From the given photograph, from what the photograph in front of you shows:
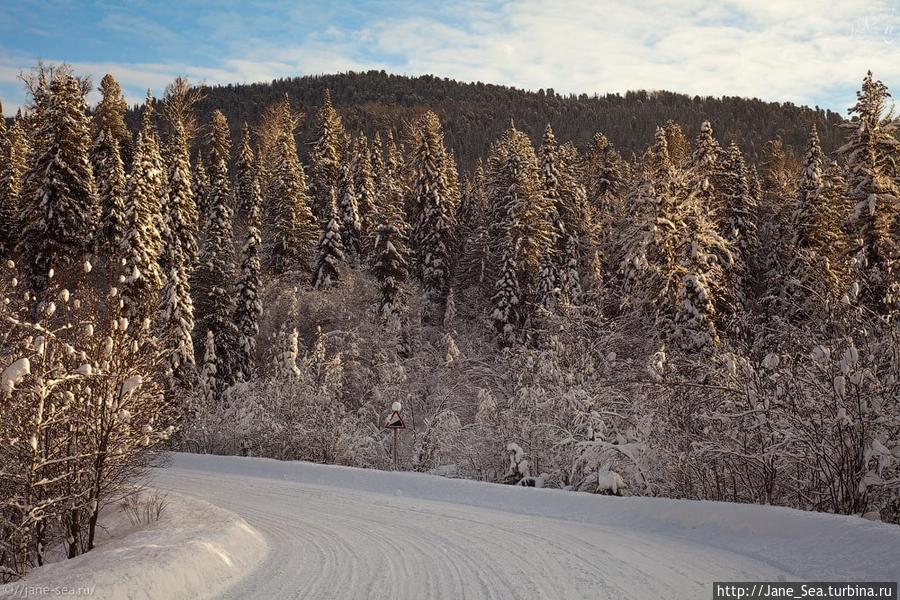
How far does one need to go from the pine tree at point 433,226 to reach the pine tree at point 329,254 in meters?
7.06

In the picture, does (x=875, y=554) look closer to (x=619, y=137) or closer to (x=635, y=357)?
(x=635, y=357)

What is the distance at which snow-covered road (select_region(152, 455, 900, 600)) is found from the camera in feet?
21.9

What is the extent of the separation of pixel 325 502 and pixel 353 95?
161121 millimetres

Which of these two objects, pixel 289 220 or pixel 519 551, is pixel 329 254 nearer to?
pixel 289 220

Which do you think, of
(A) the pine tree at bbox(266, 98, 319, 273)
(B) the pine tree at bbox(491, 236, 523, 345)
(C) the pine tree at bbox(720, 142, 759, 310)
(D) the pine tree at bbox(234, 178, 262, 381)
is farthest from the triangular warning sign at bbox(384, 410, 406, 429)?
(A) the pine tree at bbox(266, 98, 319, 273)

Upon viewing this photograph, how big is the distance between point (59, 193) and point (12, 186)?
13873 millimetres

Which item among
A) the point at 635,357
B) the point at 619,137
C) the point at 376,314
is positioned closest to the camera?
the point at 635,357

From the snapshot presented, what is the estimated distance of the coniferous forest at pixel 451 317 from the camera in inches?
367

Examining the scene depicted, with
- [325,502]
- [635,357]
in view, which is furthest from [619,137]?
[325,502]

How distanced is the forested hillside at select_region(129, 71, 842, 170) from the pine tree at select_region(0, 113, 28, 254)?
5301 centimetres

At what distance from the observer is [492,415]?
21.7 meters

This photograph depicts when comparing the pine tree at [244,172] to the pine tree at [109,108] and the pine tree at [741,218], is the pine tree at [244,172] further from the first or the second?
the pine tree at [741,218]

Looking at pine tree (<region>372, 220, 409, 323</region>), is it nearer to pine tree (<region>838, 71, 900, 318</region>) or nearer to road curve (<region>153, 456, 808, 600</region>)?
pine tree (<region>838, 71, 900, 318</region>)

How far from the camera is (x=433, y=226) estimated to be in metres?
50.6
